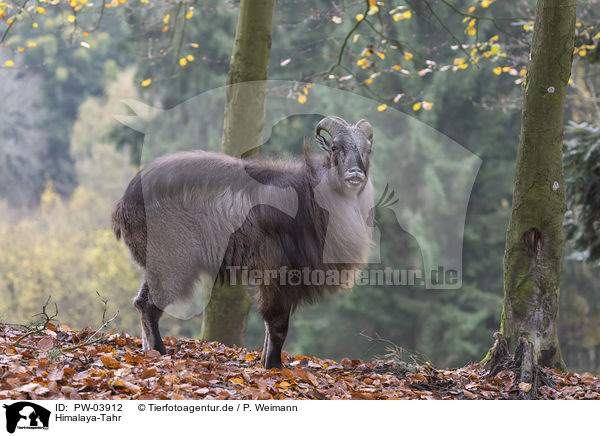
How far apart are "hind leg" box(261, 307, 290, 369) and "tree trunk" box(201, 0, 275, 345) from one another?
139cm

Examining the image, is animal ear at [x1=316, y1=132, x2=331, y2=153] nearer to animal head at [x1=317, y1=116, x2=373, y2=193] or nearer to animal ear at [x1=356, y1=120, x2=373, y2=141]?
animal head at [x1=317, y1=116, x2=373, y2=193]

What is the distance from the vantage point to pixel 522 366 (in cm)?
497

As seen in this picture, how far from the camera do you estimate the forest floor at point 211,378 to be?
4.24 metres

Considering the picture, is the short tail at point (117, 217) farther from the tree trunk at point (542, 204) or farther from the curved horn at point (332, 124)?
the tree trunk at point (542, 204)

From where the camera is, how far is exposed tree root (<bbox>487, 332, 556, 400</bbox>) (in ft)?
15.8

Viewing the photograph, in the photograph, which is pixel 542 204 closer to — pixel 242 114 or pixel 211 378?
pixel 211 378

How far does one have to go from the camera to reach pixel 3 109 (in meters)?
24.4

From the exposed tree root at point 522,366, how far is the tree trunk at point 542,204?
1.24 feet

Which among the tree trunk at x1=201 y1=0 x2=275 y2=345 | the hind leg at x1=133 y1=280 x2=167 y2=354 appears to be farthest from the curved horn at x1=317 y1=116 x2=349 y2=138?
the hind leg at x1=133 y1=280 x2=167 y2=354

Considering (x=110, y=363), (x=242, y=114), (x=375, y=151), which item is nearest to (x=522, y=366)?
(x=110, y=363)

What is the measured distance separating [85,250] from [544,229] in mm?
18324
